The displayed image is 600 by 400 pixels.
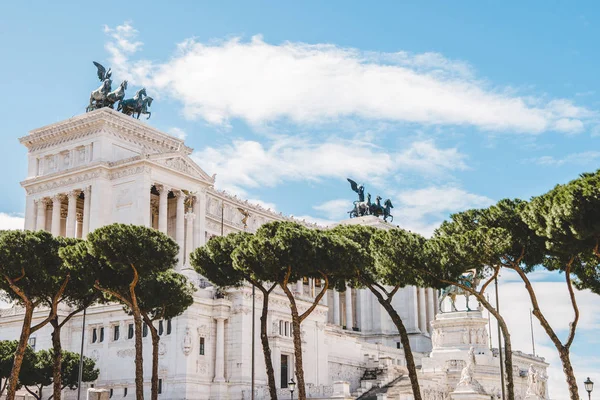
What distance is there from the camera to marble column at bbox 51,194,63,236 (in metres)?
Answer: 81.5

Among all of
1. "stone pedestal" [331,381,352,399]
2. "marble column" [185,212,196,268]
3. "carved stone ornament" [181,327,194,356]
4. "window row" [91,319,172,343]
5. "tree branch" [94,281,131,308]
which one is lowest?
"stone pedestal" [331,381,352,399]

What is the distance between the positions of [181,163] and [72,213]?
11.5m

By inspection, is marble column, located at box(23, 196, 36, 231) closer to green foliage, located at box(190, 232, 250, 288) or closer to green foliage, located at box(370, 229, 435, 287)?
green foliage, located at box(190, 232, 250, 288)

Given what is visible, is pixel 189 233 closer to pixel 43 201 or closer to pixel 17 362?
pixel 43 201

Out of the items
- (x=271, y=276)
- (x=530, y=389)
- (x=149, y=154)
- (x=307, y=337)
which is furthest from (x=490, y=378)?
(x=149, y=154)

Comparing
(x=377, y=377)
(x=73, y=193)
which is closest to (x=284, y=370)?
(x=377, y=377)

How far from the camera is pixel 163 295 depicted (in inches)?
2023

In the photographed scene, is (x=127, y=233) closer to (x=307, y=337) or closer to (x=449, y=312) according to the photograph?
(x=307, y=337)

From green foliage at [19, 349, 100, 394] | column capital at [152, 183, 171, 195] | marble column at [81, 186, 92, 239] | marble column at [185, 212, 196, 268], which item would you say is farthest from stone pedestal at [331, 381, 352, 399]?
marble column at [81, 186, 92, 239]

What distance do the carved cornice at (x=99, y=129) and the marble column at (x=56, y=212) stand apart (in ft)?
19.3

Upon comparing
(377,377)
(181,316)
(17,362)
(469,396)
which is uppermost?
(181,316)

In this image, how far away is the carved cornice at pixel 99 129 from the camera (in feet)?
265

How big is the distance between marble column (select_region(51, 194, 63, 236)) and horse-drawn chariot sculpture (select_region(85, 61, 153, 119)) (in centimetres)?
967

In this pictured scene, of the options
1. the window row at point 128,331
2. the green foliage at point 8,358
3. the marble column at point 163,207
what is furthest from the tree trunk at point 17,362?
the marble column at point 163,207
